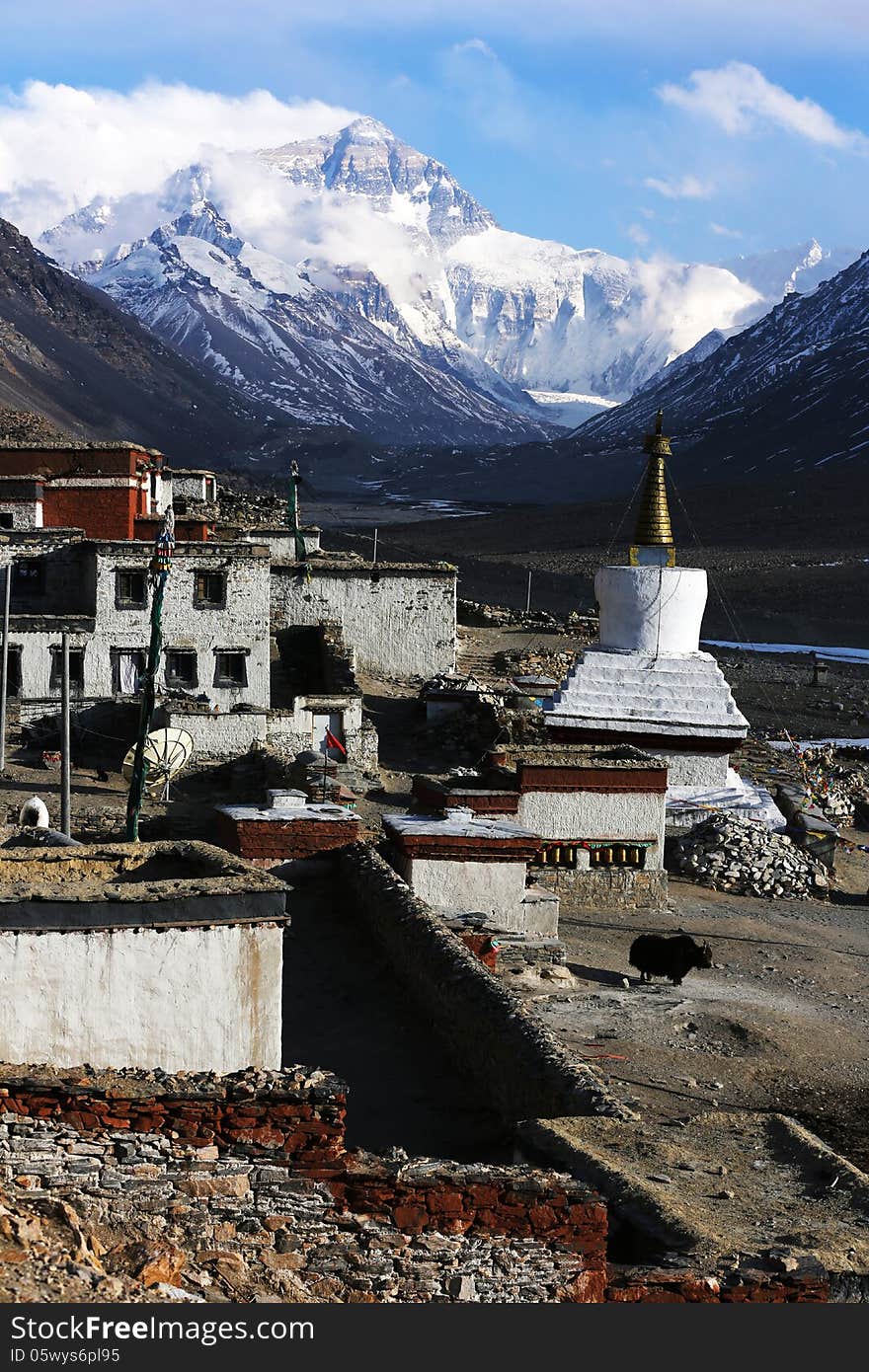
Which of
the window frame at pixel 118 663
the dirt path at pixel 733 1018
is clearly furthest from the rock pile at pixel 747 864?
the window frame at pixel 118 663

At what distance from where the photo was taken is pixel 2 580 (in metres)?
30.2

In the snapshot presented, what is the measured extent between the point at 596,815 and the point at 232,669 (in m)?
10.7

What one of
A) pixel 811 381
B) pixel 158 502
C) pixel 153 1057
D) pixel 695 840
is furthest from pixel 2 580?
pixel 811 381

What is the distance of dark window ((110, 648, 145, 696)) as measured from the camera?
93.5 ft

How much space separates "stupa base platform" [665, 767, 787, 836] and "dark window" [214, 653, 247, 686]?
26.5 ft


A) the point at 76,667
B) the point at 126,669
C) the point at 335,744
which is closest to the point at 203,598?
the point at 126,669

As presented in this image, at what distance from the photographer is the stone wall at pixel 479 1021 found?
30.9 ft

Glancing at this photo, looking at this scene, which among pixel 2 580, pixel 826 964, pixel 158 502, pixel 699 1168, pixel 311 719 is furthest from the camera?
pixel 158 502

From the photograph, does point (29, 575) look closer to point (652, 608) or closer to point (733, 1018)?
point (652, 608)

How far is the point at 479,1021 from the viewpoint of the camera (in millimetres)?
10422

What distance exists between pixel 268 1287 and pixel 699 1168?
3.76 metres

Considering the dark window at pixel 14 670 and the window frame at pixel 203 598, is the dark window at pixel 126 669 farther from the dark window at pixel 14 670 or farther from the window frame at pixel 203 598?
the dark window at pixel 14 670

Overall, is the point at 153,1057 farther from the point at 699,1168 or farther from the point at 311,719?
the point at 311,719

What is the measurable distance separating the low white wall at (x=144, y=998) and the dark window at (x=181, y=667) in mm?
20096
